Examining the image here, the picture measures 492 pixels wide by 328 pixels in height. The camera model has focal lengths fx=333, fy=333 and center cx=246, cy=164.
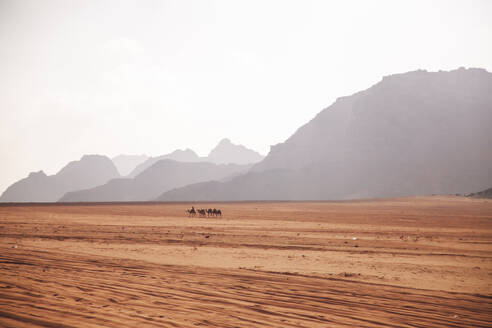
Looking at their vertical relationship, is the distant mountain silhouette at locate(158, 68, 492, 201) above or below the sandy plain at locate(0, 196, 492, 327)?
above

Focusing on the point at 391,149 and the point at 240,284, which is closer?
the point at 240,284

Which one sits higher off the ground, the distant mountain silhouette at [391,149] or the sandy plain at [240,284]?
the distant mountain silhouette at [391,149]

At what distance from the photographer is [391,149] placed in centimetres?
14688

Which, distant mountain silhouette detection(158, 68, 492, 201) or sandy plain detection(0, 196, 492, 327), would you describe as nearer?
sandy plain detection(0, 196, 492, 327)

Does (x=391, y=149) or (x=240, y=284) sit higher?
(x=391, y=149)

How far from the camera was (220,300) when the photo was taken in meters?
6.79

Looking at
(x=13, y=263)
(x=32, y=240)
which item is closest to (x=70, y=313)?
(x=13, y=263)

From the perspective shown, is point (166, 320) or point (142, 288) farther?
point (142, 288)

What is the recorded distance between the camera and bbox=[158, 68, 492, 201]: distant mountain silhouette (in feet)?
431

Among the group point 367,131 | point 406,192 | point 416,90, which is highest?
point 416,90

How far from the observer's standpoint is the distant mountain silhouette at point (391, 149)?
431ft

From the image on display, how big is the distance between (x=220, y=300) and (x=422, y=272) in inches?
273

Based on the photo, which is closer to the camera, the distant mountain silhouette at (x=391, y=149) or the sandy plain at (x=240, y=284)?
the sandy plain at (x=240, y=284)

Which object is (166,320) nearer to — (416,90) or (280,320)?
(280,320)
